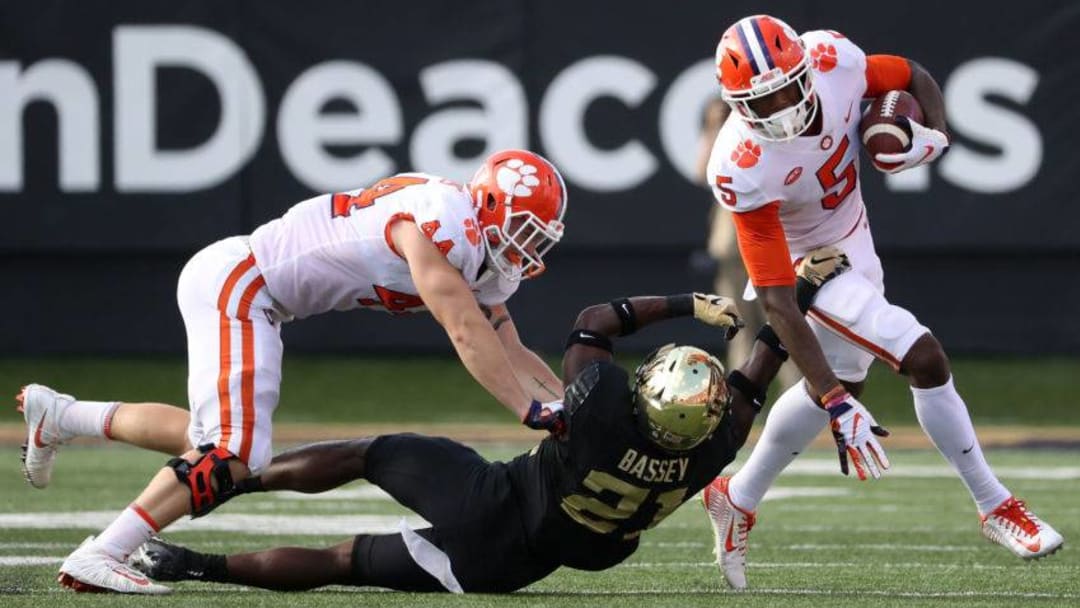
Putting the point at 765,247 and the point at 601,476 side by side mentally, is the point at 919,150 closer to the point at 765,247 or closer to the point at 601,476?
the point at 765,247

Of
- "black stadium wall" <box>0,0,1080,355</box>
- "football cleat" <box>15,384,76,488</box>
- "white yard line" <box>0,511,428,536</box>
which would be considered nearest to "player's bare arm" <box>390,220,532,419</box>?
"football cleat" <box>15,384,76,488</box>

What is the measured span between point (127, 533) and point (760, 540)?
97.5 inches

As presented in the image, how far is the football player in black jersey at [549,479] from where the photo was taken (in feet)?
15.3

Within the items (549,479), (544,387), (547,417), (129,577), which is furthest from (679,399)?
(129,577)

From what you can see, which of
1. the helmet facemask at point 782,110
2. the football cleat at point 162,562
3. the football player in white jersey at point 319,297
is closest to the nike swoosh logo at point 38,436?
the football player in white jersey at point 319,297

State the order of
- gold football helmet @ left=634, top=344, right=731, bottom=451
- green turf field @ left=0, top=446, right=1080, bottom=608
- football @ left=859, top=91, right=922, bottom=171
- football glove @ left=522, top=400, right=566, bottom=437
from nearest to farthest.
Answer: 1. gold football helmet @ left=634, top=344, right=731, bottom=451
2. football glove @ left=522, top=400, right=566, bottom=437
3. green turf field @ left=0, top=446, right=1080, bottom=608
4. football @ left=859, top=91, right=922, bottom=171

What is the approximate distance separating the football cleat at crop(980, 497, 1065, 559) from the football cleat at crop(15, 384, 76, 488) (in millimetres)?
2513

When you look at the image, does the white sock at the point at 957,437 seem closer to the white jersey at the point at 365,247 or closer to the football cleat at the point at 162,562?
the white jersey at the point at 365,247

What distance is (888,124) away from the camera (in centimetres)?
565

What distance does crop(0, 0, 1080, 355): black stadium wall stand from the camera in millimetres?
11508

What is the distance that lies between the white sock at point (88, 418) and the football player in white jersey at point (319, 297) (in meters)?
0.01

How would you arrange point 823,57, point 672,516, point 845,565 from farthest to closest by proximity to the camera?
point 672,516
point 845,565
point 823,57

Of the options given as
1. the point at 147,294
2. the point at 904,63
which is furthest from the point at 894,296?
the point at 904,63

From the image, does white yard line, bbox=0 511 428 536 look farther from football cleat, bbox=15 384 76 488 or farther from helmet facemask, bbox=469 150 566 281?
helmet facemask, bbox=469 150 566 281
